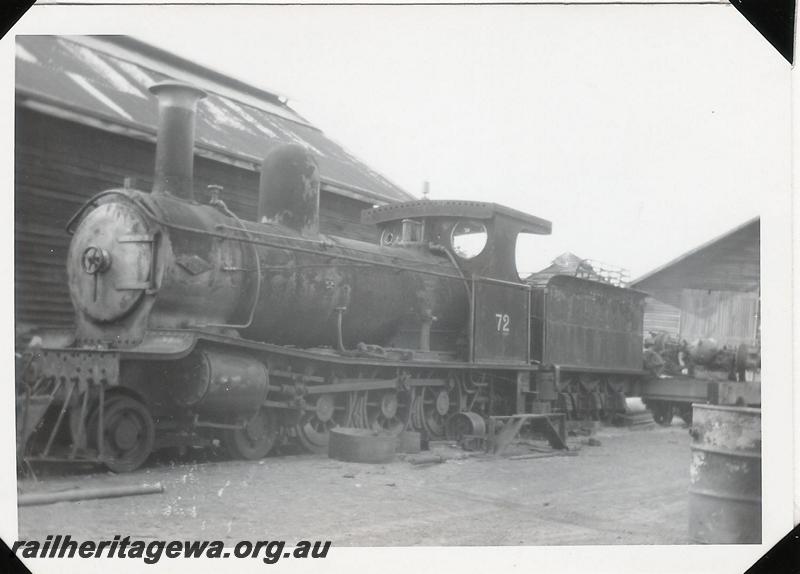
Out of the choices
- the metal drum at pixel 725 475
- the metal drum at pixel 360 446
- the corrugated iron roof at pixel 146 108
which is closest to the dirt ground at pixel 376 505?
the metal drum at pixel 360 446

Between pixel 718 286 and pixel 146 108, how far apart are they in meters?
7.97

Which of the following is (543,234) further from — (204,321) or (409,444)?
(204,321)

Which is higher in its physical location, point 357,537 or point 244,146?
point 244,146

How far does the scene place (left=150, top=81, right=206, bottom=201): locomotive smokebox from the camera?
25.1 feet

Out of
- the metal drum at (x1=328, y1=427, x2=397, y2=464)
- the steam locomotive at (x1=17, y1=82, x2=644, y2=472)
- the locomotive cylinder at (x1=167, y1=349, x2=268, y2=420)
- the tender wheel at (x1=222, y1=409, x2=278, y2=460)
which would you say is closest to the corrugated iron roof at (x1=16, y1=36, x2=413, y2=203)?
the steam locomotive at (x1=17, y1=82, x2=644, y2=472)

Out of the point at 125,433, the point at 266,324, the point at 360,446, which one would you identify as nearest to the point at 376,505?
the point at 360,446

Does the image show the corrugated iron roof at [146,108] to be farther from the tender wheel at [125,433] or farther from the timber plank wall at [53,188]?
the tender wheel at [125,433]

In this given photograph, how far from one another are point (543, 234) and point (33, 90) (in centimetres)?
700

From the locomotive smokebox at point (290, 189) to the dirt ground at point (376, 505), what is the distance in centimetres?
250

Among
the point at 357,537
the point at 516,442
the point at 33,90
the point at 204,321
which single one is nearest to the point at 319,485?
the point at 357,537

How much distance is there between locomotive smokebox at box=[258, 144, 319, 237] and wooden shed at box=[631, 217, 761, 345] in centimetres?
428

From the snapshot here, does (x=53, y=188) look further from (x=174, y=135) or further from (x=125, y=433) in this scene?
(x=125, y=433)

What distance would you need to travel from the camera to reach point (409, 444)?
9.04 meters

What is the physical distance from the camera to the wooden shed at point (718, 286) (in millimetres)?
8672
